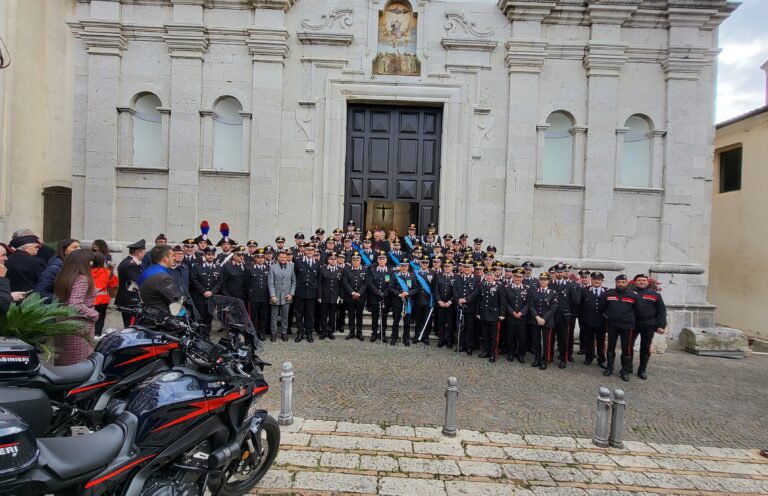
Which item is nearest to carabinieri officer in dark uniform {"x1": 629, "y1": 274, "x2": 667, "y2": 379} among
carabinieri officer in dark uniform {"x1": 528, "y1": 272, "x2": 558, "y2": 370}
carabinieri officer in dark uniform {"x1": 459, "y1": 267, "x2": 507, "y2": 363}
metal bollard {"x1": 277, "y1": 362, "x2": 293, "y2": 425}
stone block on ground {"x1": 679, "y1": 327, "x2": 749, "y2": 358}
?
carabinieri officer in dark uniform {"x1": 528, "y1": 272, "x2": 558, "y2": 370}

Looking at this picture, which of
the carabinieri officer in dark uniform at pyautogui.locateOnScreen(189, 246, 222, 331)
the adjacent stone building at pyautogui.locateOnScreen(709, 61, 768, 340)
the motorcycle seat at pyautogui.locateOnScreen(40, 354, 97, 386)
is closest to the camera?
the motorcycle seat at pyautogui.locateOnScreen(40, 354, 97, 386)

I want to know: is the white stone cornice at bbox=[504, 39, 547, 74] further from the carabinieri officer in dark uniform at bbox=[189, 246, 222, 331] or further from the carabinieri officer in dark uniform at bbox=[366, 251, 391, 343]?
the carabinieri officer in dark uniform at bbox=[189, 246, 222, 331]

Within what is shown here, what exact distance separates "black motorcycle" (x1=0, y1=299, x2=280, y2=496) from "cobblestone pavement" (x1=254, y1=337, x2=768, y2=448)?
2.09 meters

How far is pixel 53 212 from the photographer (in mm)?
13570

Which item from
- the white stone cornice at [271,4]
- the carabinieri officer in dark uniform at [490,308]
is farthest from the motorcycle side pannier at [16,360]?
the white stone cornice at [271,4]

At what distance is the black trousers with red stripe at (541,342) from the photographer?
7.86 m

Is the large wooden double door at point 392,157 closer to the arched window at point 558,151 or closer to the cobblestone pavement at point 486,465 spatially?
the arched window at point 558,151

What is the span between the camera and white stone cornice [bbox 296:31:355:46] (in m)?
12.0

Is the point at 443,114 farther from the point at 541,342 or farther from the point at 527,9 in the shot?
the point at 541,342

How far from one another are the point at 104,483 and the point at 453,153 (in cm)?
1128

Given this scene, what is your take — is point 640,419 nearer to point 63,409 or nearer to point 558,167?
point 63,409

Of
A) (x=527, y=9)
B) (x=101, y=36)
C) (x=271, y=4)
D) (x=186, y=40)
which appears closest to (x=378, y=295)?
(x=271, y=4)

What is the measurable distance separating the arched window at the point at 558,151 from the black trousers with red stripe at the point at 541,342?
6068 millimetres

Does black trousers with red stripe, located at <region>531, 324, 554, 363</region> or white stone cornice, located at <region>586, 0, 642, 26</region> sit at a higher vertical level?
white stone cornice, located at <region>586, 0, 642, 26</region>
